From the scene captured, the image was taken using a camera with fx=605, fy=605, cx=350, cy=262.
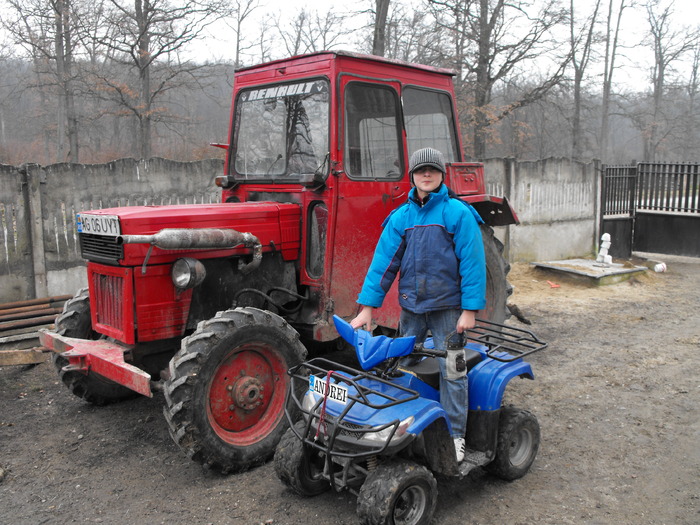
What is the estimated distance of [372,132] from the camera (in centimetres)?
478

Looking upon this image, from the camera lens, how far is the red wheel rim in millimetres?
3863

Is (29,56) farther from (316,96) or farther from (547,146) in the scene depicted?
(547,146)

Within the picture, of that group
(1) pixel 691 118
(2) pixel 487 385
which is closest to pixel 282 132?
(2) pixel 487 385

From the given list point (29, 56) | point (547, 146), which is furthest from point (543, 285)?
point (547, 146)

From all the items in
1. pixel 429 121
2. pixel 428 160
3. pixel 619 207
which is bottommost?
pixel 619 207

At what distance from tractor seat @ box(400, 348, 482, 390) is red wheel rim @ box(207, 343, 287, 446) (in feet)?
3.36

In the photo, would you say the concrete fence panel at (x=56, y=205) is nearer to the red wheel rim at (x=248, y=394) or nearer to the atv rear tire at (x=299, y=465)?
the red wheel rim at (x=248, y=394)

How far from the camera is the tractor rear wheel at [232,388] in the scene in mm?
3617

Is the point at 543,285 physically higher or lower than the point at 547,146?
lower

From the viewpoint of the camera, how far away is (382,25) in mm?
12727

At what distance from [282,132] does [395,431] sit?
281 centimetres

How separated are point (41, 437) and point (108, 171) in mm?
3993

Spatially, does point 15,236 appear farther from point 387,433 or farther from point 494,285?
point 387,433

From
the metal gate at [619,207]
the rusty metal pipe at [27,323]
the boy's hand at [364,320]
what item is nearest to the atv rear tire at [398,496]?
the boy's hand at [364,320]
